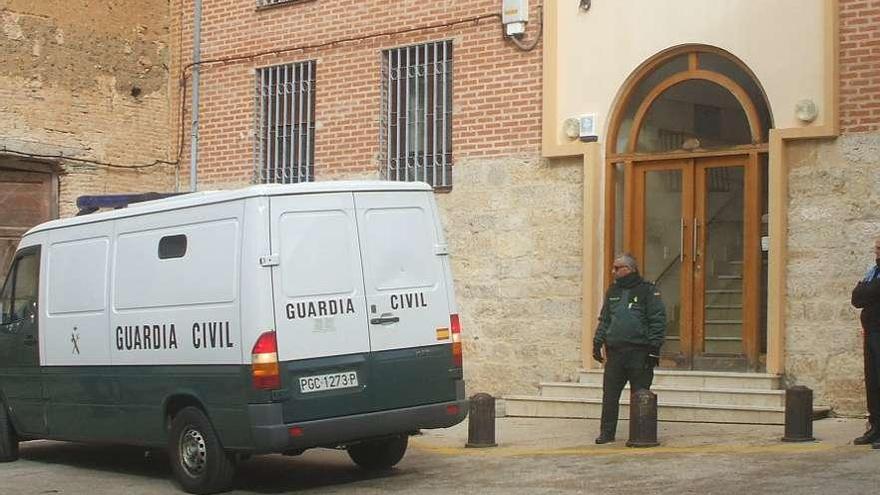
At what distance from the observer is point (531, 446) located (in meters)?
12.5

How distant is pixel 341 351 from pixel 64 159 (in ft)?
30.5

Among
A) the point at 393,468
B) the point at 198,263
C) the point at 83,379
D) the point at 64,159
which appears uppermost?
the point at 64,159

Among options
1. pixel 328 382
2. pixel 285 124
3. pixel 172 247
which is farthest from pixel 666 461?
pixel 285 124

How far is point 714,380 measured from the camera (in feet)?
45.6

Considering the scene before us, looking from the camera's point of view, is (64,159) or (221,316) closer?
(221,316)

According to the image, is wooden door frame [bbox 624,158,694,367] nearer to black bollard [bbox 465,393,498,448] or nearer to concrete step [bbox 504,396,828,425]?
concrete step [bbox 504,396,828,425]

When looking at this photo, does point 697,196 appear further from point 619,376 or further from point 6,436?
point 6,436

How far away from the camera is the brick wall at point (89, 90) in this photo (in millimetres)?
17734

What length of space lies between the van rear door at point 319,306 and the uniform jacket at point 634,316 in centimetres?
268

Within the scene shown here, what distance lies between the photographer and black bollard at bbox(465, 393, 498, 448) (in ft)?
40.6

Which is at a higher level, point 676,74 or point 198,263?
point 676,74

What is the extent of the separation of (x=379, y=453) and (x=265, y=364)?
6.29 feet

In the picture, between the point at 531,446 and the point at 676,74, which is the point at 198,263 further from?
the point at 676,74

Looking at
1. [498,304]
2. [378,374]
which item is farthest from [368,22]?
[378,374]
